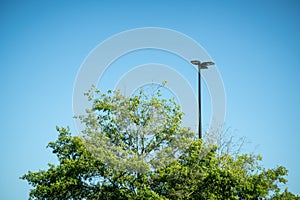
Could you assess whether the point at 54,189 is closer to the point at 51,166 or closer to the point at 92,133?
the point at 51,166

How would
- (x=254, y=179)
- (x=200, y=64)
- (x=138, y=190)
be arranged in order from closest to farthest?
1. (x=138, y=190)
2. (x=254, y=179)
3. (x=200, y=64)

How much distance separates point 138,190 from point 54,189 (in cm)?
375

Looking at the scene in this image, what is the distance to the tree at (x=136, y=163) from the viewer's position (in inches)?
763

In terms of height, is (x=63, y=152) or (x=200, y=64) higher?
(x=200, y=64)

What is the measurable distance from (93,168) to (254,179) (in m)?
7.16

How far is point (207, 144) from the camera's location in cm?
2155

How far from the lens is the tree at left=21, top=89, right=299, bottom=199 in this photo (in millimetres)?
19375

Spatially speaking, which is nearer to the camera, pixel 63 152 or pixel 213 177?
pixel 213 177

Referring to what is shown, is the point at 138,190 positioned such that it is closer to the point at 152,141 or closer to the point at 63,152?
the point at 152,141

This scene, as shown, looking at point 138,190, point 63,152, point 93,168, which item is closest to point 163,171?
point 138,190

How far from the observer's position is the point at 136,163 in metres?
18.9

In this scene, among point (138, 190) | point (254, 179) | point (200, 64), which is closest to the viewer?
point (138, 190)

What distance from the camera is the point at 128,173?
19.5 meters

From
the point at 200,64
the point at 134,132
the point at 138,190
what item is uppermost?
the point at 200,64
